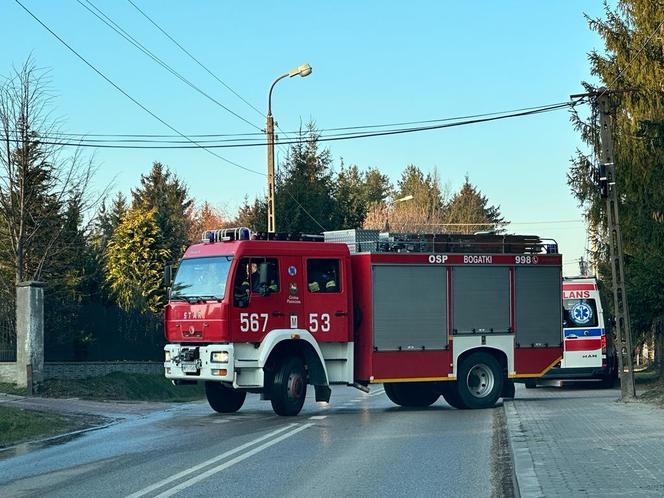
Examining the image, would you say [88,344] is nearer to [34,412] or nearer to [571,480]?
[34,412]

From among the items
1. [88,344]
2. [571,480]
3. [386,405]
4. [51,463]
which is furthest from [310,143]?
[571,480]

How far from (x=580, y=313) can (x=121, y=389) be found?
37.4 ft

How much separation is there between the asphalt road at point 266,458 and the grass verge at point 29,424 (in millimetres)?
647

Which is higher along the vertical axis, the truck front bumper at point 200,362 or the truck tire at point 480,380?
the truck front bumper at point 200,362

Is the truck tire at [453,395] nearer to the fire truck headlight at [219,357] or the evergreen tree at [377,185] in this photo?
the fire truck headlight at [219,357]

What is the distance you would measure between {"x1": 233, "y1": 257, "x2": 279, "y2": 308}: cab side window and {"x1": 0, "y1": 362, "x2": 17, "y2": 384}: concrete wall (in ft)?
22.5

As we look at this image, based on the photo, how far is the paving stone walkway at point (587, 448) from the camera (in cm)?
930

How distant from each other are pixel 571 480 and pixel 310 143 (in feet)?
100

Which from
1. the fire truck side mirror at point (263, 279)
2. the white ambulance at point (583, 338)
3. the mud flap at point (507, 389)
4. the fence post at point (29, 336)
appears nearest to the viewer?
the fire truck side mirror at point (263, 279)

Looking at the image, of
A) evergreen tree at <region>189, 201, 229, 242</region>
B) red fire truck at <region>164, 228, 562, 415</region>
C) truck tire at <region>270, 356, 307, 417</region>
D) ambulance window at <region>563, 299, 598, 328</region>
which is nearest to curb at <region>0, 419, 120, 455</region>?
red fire truck at <region>164, 228, 562, 415</region>

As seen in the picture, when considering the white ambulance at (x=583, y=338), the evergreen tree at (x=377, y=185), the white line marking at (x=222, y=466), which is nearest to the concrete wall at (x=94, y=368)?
the white line marking at (x=222, y=466)

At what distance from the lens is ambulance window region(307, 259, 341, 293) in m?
18.5

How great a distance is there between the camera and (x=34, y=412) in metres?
17.6

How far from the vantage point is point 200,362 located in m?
17.8
